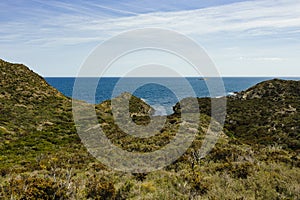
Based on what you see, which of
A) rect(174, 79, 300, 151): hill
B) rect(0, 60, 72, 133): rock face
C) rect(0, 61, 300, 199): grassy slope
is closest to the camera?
A: rect(0, 61, 300, 199): grassy slope

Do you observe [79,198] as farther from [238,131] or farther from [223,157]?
[238,131]

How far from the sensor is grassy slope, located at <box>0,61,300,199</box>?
8016 millimetres

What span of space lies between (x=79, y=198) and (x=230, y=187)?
4.66m

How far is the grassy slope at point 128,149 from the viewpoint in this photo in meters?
8.02

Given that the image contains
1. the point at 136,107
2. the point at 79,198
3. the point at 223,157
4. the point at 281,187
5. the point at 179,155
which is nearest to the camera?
the point at 79,198

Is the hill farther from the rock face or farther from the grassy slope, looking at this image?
the rock face

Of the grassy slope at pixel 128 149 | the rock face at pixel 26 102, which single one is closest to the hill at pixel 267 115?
the grassy slope at pixel 128 149

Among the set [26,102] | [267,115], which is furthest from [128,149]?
[26,102]

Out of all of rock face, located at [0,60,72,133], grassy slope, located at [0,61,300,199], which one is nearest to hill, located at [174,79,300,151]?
grassy slope, located at [0,61,300,199]

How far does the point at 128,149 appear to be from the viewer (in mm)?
18281

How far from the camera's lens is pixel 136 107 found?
57.3 m

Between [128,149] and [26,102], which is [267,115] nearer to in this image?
[128,149]

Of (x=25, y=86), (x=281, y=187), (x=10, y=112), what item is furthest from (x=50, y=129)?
(x=281, y=187)

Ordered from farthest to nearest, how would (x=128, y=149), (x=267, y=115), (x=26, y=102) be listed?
(x=26, y=102) < (x=267, y=115) < (x=128, y=149)
